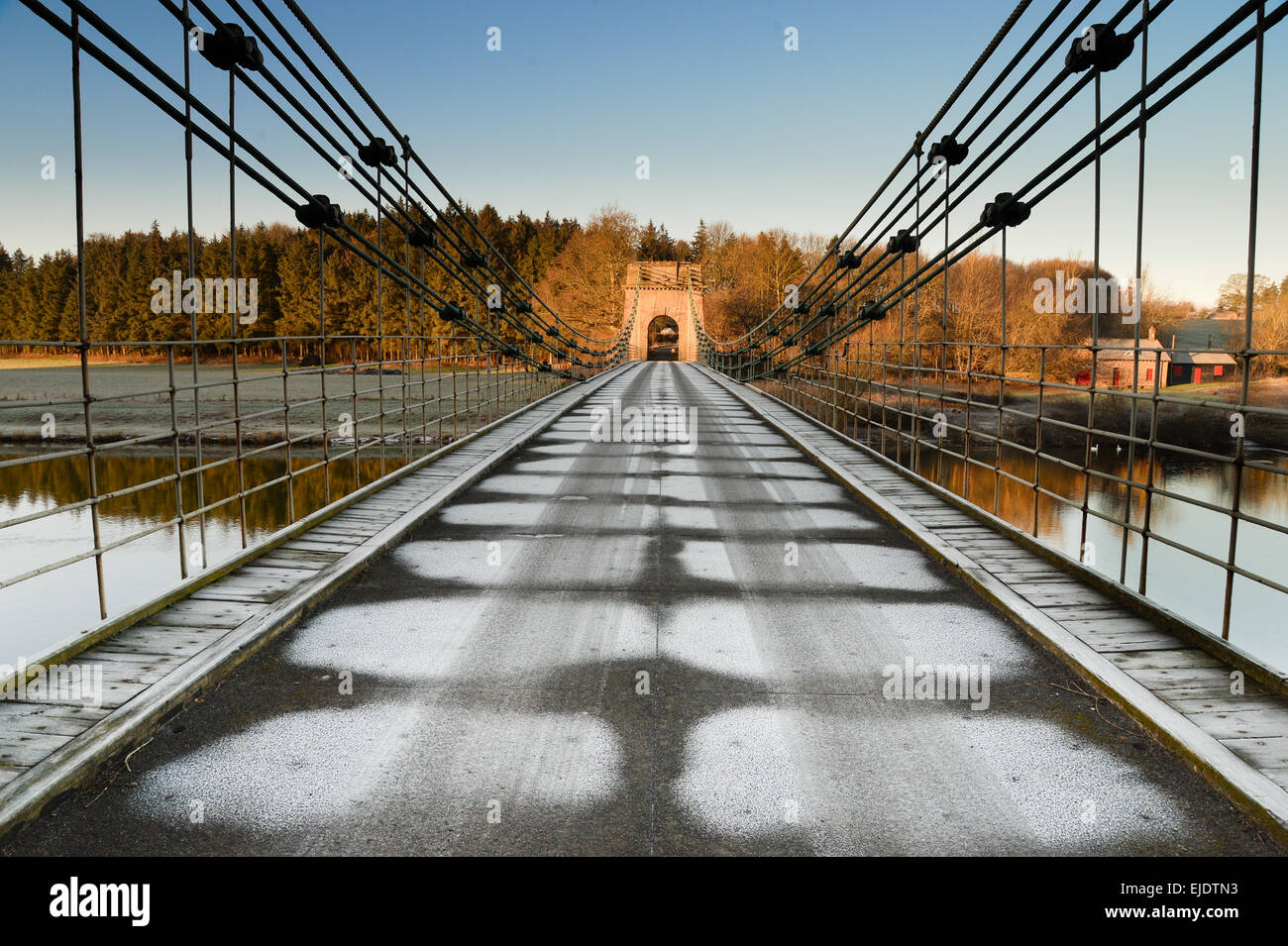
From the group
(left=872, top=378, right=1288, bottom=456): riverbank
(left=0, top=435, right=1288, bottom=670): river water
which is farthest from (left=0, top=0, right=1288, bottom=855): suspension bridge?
(left=872, top=378, right=1288, bottom=456): riverbank

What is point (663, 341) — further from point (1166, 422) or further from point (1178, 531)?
point (1178, 531)

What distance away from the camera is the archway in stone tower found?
302 feet

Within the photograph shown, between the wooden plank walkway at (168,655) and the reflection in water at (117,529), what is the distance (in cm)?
256

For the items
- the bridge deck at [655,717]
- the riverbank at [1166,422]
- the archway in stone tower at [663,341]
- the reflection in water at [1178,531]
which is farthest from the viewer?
the archway in stone tower at [663,341]

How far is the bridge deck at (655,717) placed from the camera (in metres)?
2.99

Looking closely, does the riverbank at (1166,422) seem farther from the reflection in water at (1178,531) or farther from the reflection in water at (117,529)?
the reflection in water at (117,529)

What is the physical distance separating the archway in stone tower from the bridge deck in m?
83.4

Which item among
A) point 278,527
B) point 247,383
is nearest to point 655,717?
point 247,383

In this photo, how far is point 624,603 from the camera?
5504 mm

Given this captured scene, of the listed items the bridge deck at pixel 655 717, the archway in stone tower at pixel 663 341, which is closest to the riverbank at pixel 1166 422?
the archway in stone tower at pixel 663 341

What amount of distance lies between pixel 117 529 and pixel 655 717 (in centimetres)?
3126

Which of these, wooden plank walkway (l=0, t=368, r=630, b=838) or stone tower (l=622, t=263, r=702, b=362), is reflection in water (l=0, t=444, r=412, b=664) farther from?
stone tower (l=622, t=263, r=702, b=362)
